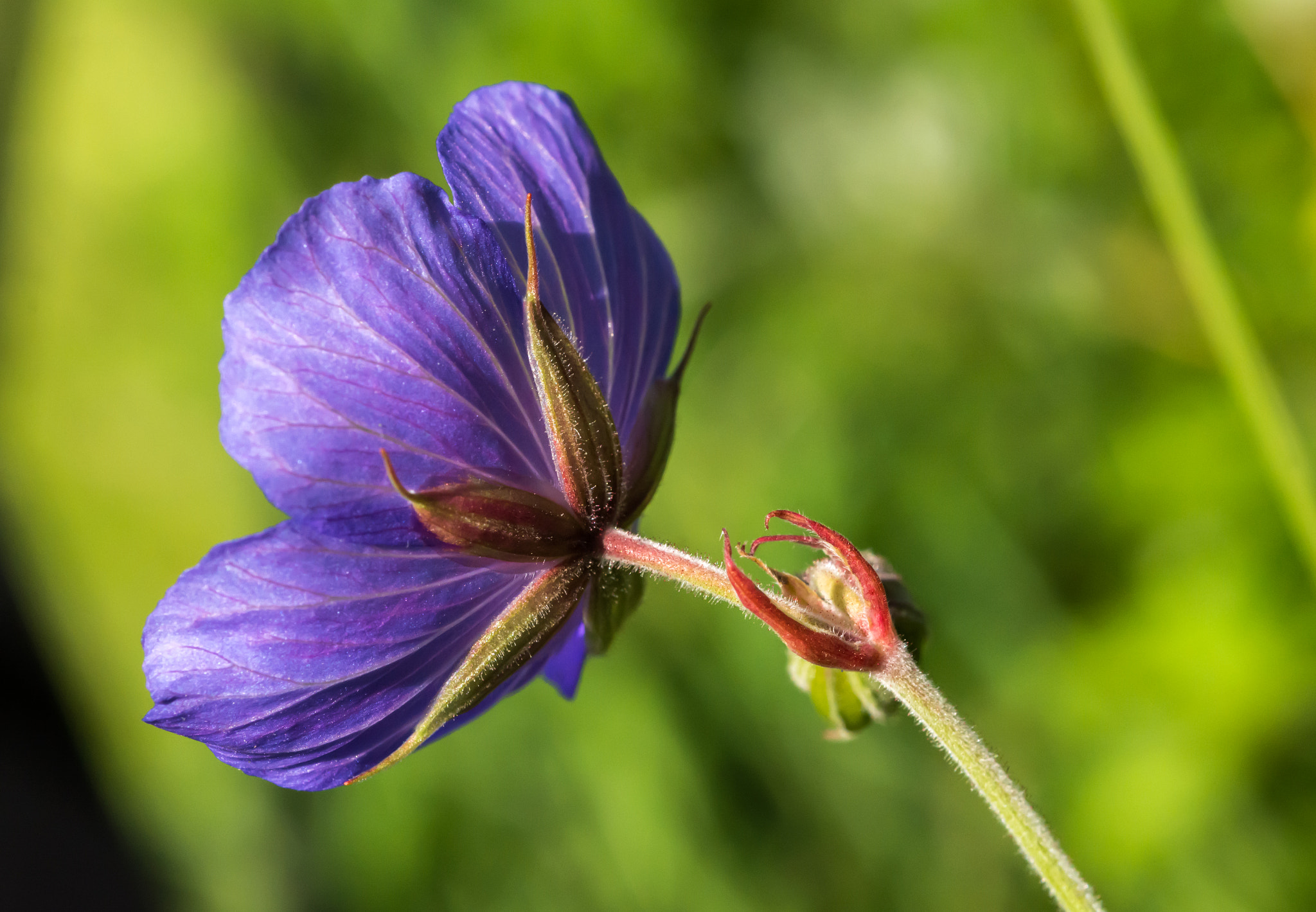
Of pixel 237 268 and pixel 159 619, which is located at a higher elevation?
pixel 159 619

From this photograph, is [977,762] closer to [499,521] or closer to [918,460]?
[499,521]

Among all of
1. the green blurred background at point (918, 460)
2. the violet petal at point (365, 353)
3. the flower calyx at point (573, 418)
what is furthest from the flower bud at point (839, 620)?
the green blurred background at point (918, 460)

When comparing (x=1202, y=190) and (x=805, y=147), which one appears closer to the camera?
(x=1202, y=190)

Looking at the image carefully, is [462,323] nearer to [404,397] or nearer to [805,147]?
[404,397]

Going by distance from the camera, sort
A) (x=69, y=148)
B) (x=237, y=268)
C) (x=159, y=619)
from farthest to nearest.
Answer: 1. (x=69, y=148)
2. (x=237, y=268)
3. (x=159, y=619)

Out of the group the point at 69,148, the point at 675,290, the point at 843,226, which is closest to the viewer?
the point at 675,290

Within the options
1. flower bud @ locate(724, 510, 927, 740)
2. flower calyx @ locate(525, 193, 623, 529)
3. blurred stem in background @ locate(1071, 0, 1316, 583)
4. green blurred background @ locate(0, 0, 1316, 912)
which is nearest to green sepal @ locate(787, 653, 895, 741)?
flower bud @ locate(724, 510, 927, 740)

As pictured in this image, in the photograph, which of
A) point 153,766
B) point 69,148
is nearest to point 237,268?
point 69,148

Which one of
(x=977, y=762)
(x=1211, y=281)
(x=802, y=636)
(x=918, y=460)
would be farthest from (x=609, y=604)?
(x=918, y=460)
